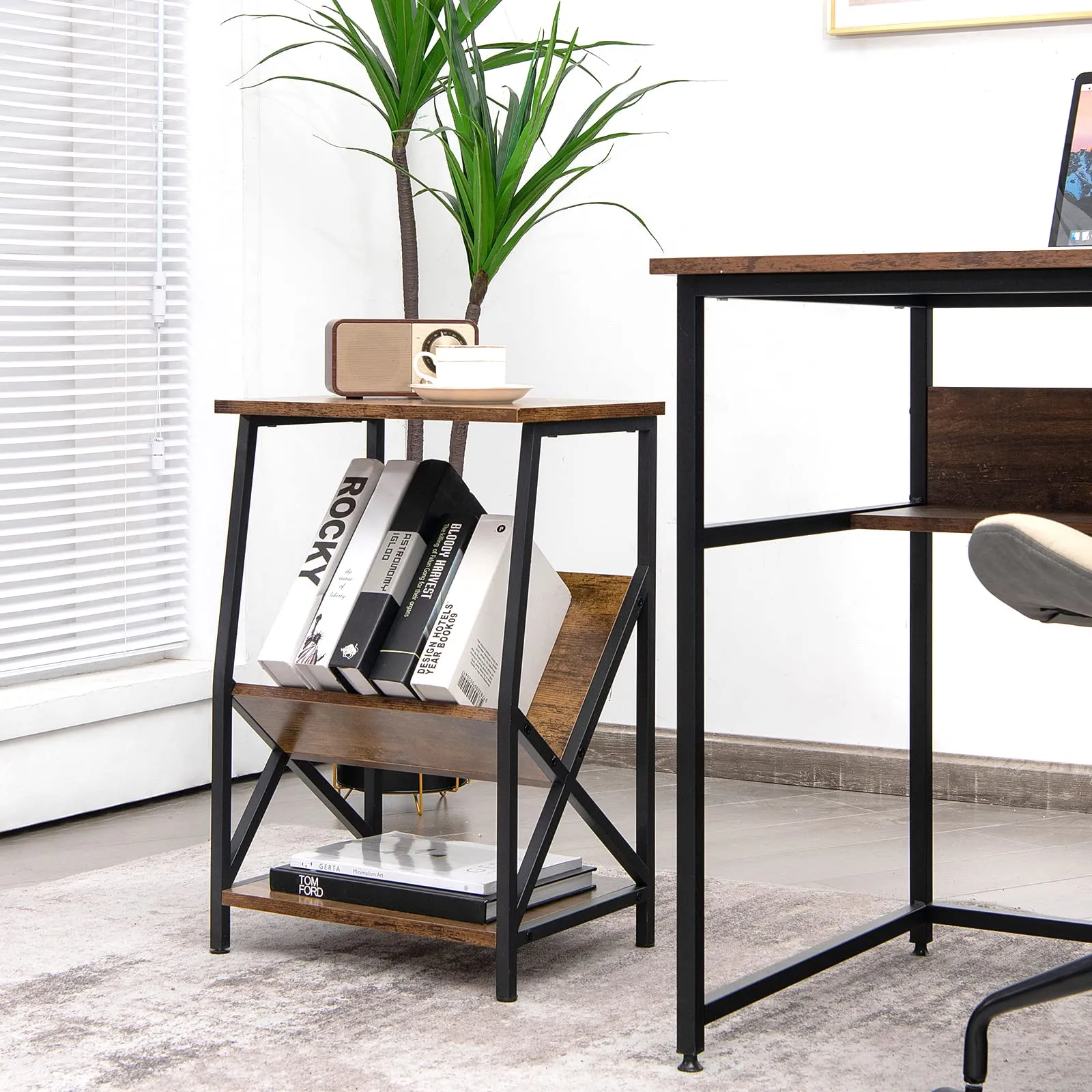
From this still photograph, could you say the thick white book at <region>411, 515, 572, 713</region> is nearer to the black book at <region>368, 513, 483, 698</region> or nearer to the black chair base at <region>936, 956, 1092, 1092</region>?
the black book at <region>368, 513, 483, 698</region>

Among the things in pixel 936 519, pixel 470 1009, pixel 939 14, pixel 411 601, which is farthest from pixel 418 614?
pixel 939 14

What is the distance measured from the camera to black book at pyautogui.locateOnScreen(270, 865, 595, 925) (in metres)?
2.08

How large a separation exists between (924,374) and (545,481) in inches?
60.0

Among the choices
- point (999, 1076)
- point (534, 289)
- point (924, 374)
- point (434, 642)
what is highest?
point (534, 289)

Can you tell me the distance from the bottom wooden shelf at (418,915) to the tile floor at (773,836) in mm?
488

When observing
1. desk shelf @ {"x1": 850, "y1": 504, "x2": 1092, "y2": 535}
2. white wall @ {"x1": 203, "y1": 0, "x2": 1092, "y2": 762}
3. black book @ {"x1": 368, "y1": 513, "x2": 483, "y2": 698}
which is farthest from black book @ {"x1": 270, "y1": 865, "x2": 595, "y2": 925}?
white wall @ {"x1": 203, "y1": 0, "x2": 1092, "y2": 762}

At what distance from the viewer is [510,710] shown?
2006 millimetres

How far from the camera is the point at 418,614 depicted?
214 cm

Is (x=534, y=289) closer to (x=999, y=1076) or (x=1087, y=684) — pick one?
(x=1087, y=684)

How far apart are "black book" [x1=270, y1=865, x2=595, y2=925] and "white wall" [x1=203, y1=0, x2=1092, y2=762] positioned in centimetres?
125

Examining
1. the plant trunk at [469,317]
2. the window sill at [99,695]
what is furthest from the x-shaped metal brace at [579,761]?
the window sill at [99,695]

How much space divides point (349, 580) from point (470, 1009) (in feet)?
1.91

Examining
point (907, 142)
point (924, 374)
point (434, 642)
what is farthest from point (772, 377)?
point (434, 642)

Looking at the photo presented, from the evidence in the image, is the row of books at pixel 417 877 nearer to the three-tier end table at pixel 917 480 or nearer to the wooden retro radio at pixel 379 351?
the three-tier end table at pixel 917 480
